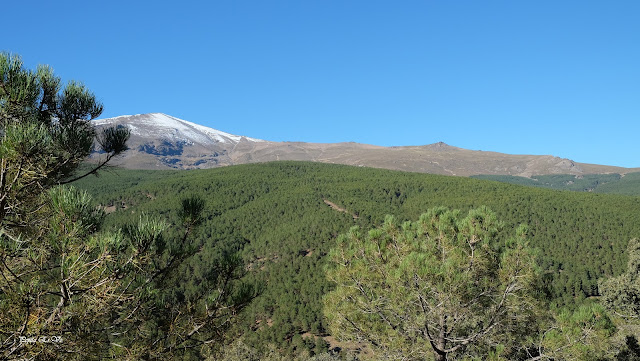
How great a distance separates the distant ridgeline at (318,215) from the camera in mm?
58781

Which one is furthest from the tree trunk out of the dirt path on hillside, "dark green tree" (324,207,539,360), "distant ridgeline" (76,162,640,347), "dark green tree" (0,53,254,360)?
the dirt path on hillside

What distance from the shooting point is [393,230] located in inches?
350

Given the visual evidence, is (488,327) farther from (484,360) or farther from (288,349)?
(288,349)

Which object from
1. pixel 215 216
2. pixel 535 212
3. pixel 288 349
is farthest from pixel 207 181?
pixel 535 212

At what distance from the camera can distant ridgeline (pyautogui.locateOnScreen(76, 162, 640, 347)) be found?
58.8m

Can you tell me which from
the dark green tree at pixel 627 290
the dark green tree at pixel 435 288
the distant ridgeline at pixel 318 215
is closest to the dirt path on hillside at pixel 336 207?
the distant ridgeline at pixel 318 215

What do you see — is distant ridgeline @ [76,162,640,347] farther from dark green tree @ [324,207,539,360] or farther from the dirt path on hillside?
dark green tree @ [324,207,539,360]

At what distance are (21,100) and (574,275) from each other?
71.3 m

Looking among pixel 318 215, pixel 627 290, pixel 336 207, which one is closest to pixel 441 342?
pixel 627 290

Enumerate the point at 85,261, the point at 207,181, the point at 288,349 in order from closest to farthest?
the point at 85,261 → the point at 288,349 → the point at 207,181

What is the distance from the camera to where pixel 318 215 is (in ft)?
309

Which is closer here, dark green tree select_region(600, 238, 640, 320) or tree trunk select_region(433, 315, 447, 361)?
tree trunk select_region(433, 315, 447, 361)

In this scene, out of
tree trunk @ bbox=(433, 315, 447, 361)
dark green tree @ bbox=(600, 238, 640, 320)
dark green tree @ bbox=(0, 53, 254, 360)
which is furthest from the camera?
dark green tree @ bbox=(600, 238, 640, 320)

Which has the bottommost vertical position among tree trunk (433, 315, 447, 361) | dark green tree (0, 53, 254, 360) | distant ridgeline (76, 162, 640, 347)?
distant ridgeline (76, 162, 640, 347)
